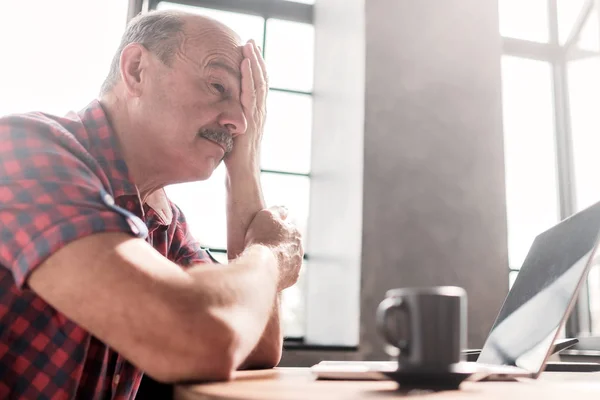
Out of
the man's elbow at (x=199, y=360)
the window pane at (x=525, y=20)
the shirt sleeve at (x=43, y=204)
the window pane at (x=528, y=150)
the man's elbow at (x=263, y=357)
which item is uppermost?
the window pane at (x=525, y=20)

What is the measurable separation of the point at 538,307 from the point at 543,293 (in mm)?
23

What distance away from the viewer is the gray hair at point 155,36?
3.55 ft

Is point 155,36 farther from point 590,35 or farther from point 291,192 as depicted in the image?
point 590,35

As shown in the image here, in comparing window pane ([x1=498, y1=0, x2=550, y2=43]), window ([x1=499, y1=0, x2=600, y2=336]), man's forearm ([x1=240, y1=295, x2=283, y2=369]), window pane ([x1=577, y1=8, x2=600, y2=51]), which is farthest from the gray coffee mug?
window pane ([x1=498, y1=0, x2=550, y2=43])

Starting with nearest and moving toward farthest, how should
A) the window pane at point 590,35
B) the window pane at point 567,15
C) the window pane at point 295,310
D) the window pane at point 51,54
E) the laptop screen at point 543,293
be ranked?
the laptop screen at point 543,293
the window pane at point 51,54
the window pane at point 295,310
the window pane at point 590,35
the window pane at point 567,15

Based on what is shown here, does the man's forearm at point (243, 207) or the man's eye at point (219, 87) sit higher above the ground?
the man's eye at point (219, 87)

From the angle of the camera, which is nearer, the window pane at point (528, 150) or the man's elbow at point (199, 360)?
the man's elbow at point (199, 360)

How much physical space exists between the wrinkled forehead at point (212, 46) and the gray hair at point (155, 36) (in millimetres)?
22

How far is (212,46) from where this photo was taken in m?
1.10

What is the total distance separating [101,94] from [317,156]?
1.92m

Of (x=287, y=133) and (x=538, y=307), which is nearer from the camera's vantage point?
(x=538, y=307)

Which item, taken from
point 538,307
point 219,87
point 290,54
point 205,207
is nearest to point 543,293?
point 538,307

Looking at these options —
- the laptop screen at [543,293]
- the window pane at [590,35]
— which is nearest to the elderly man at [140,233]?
the laptop screen at [543,293]

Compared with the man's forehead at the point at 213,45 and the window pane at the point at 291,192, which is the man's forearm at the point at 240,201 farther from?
the window pane at the point at 291,192
